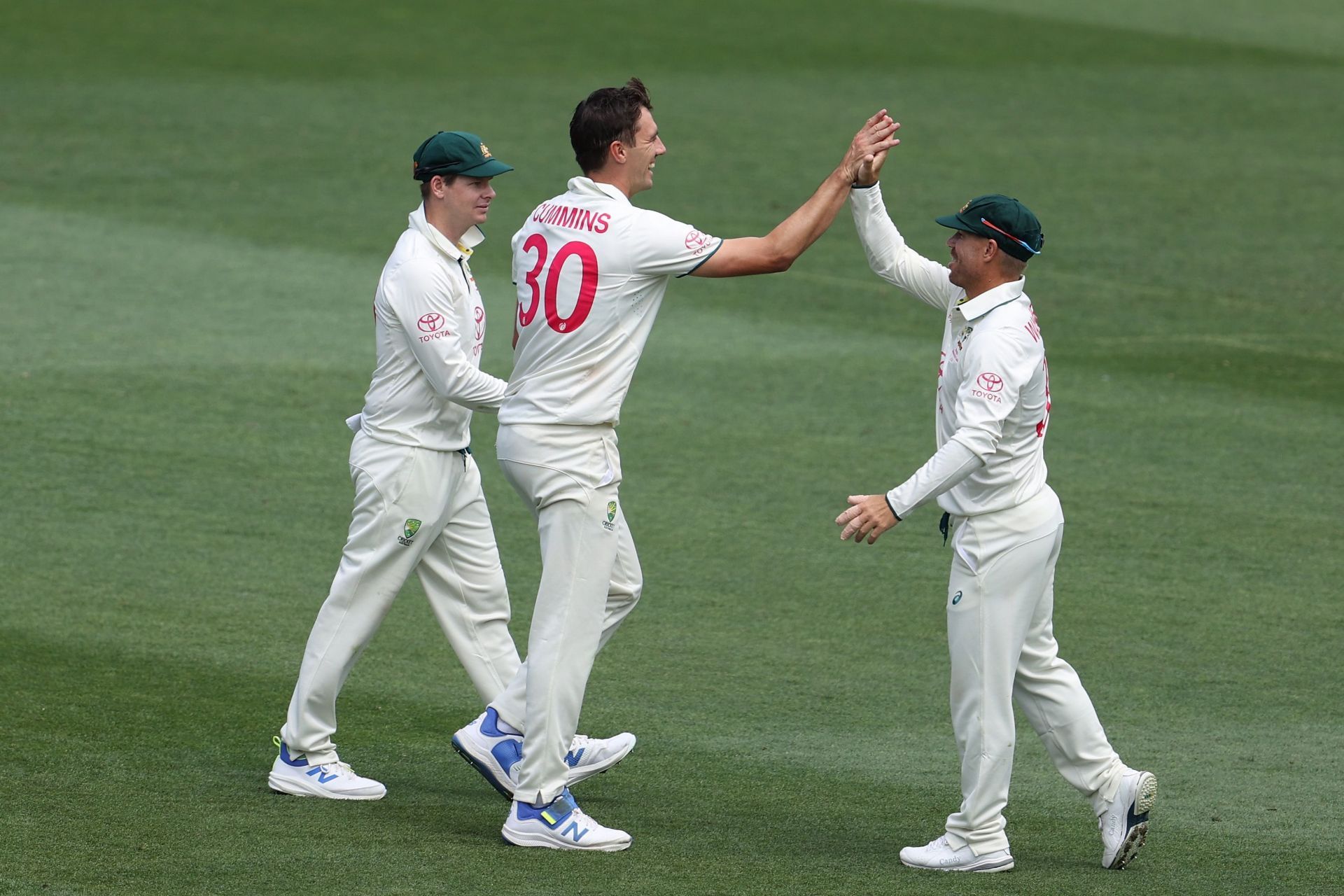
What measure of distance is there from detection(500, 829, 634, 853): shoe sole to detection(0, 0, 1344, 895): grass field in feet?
0.14

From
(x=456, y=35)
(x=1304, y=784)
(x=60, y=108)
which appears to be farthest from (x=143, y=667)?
(x=456, y=35)

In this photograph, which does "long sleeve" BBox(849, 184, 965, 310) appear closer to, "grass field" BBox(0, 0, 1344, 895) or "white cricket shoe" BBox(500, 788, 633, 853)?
"grass field" BBox(0, 0, 1344, 895)

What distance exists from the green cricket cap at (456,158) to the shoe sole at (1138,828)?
2.84 m

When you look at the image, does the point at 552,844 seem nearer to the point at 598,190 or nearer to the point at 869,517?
the point at 869,517

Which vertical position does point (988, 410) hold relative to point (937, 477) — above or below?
above

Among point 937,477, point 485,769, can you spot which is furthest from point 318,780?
point 937,477

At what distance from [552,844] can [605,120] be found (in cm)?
224

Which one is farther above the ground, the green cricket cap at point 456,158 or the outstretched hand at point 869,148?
the outstretched hand at point 869,148

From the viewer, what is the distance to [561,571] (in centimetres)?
578

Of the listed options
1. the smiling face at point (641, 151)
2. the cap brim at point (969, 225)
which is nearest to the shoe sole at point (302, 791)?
the smiling face at point (641, 151)

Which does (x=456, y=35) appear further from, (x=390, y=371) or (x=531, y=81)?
(x=390, y=371)

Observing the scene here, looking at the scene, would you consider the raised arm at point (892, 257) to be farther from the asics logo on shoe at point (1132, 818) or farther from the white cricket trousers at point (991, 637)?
the asics logo on shoe at point (1132, 818)

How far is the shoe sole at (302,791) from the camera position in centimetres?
622

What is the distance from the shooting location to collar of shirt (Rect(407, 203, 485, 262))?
6277 mm
